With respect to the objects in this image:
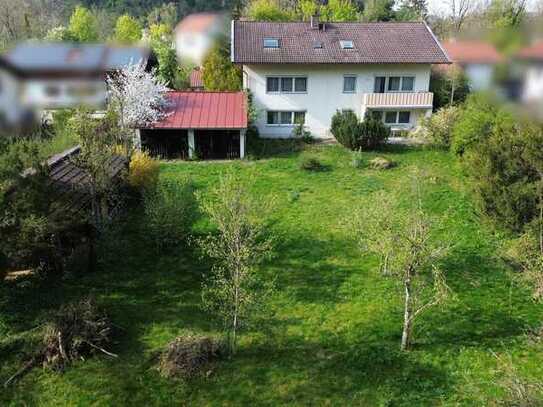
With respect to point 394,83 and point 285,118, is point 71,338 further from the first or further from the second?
point 394,83

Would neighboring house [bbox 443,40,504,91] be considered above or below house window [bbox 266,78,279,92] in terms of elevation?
below

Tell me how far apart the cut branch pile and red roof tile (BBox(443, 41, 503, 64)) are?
1137cm

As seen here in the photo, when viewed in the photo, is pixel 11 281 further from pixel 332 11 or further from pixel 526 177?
pixel 332 11

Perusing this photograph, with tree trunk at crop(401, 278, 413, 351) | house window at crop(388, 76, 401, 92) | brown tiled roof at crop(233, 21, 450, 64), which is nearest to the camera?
tree trunk at crop(401, 278, 413, 351)

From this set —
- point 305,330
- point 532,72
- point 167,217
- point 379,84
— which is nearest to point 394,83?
point 379,84

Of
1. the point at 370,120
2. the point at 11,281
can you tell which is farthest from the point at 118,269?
the point at 370,120

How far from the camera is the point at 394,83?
31672 mm

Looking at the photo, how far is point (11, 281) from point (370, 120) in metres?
20.7

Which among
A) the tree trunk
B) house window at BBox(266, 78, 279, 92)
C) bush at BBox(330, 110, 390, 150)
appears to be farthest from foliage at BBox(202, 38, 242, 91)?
the tree trunk

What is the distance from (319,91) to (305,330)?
70.4 ft

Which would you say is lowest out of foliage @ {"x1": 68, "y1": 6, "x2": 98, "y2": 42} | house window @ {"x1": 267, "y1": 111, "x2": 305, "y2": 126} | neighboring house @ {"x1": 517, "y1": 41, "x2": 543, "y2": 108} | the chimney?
house window @ {"x1": 267, "y1": 111, "x2": 305, "y2": 126}

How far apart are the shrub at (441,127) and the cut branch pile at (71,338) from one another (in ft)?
76.0

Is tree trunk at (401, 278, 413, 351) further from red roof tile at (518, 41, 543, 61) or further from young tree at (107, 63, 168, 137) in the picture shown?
young tree at (107, 63, 168, 137)

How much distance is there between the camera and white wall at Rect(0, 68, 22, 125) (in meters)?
1.32
